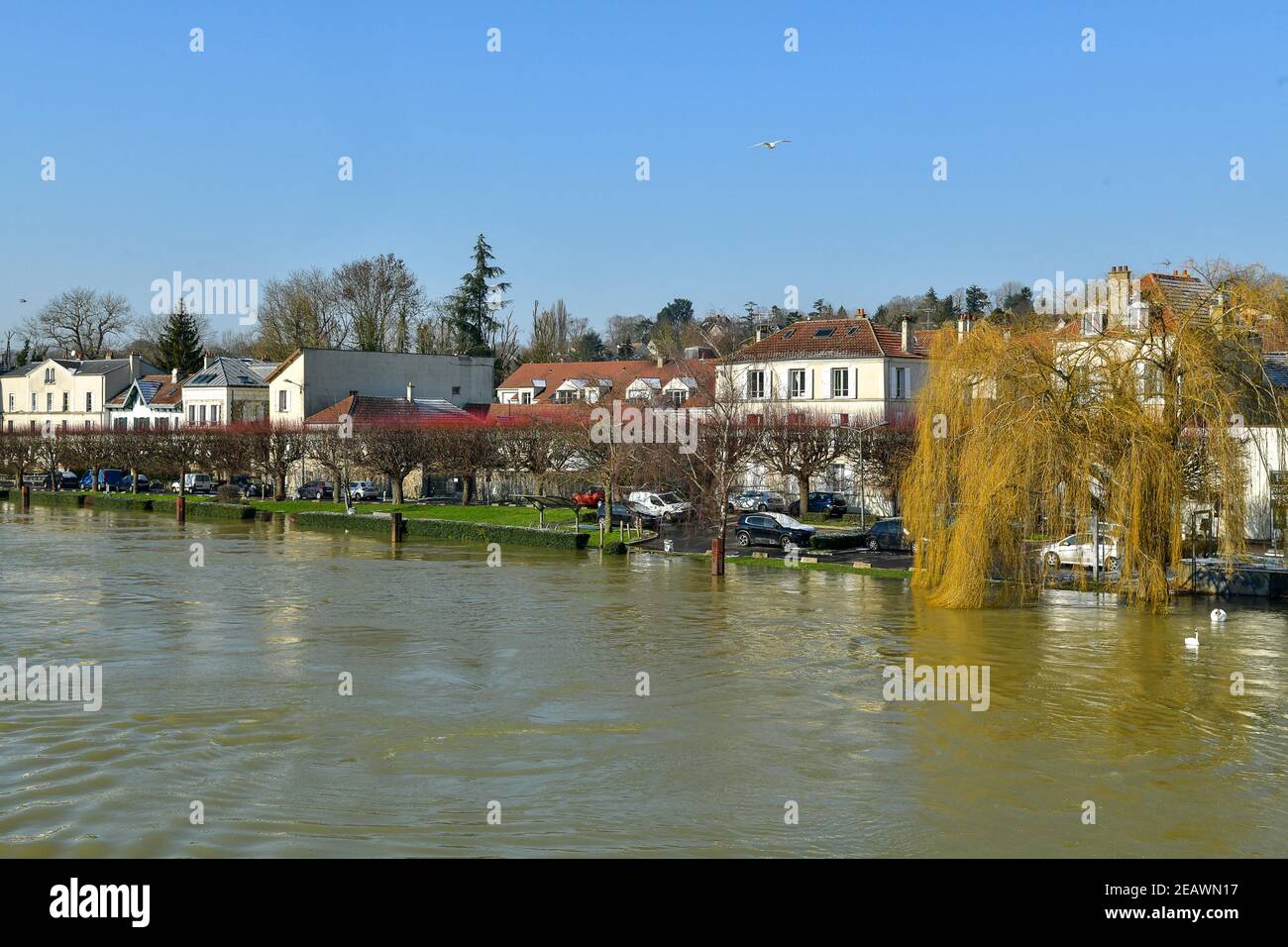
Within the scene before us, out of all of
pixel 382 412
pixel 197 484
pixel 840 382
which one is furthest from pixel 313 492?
pixel 840 382

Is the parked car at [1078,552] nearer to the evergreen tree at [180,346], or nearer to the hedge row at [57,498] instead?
the hedge row at [57,498]

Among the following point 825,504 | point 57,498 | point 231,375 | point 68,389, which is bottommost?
point 825,504

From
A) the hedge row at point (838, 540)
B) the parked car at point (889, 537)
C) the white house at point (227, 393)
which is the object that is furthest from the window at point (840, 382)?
the white house at point (227, 393)

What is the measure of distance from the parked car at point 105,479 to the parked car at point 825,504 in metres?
51.9

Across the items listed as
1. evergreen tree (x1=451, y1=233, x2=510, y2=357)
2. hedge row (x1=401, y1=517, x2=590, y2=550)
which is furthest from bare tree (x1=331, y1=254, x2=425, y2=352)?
hedge row (x1=401, y1=517, x2=590, y2=550)

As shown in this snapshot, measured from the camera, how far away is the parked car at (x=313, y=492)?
235 feet

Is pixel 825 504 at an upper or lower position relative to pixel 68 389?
lower

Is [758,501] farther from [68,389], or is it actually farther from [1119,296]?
[68,389]

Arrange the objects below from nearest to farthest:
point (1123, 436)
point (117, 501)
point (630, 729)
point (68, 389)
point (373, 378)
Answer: point (630, 729) < point (1123, 436) < point (117, 501) < point (373, 378) < point (68, 389)

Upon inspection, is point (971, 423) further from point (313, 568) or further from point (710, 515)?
point (313, 568)

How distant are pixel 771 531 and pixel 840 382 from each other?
70.2 ft

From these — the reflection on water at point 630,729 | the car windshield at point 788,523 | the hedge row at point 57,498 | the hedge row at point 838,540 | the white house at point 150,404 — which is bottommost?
the reflection on water at point 630,729

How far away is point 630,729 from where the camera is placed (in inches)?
780

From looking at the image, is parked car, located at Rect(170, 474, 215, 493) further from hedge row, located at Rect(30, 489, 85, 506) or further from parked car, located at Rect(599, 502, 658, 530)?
parked car, located at Rect(599, 502, 658, 530)
